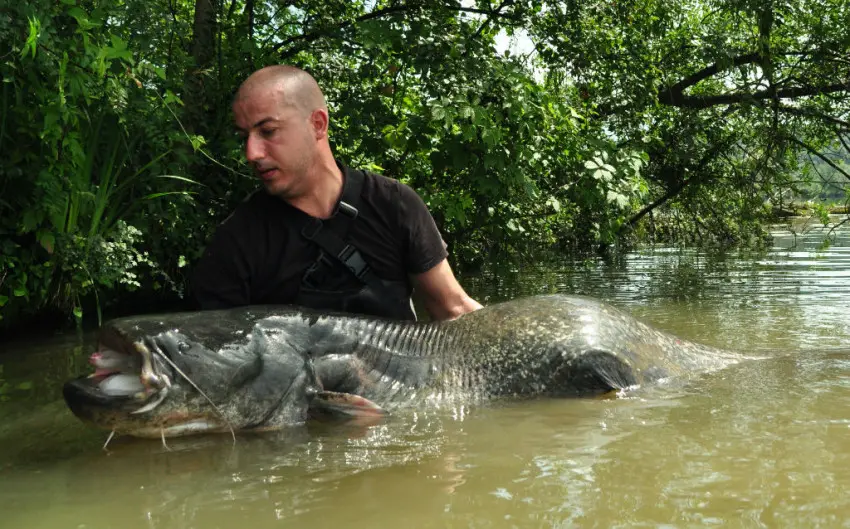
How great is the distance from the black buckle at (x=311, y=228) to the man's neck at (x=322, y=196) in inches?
3.0

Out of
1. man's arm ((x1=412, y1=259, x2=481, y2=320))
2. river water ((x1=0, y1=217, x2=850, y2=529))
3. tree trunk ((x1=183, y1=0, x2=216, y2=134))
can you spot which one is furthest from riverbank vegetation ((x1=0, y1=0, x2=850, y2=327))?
man's arm ((x1=412, y1=259, x2=481, y2=320))

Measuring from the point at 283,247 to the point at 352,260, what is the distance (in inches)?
14.0

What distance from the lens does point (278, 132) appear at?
4.02m

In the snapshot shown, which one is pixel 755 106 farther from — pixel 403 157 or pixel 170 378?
pixel 170 378

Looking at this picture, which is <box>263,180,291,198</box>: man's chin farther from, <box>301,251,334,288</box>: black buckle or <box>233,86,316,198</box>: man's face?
<box>301,251,334,288</box>: black buckle

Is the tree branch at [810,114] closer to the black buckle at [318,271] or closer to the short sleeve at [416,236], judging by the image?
the short sleeve at [416,236]

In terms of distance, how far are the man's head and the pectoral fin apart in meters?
1.21

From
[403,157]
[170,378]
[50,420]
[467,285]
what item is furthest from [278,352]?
[467,285]

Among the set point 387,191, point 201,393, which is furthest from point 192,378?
point 387,191

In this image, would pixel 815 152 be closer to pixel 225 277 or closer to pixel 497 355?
pixel 497 355

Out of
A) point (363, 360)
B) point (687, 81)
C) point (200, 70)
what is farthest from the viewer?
point (687, 81)

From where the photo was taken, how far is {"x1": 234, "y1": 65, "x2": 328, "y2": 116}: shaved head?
4.07 meters

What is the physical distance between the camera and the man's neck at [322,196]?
13.5 ft

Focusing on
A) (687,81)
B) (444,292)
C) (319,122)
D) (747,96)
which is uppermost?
(687,81)
